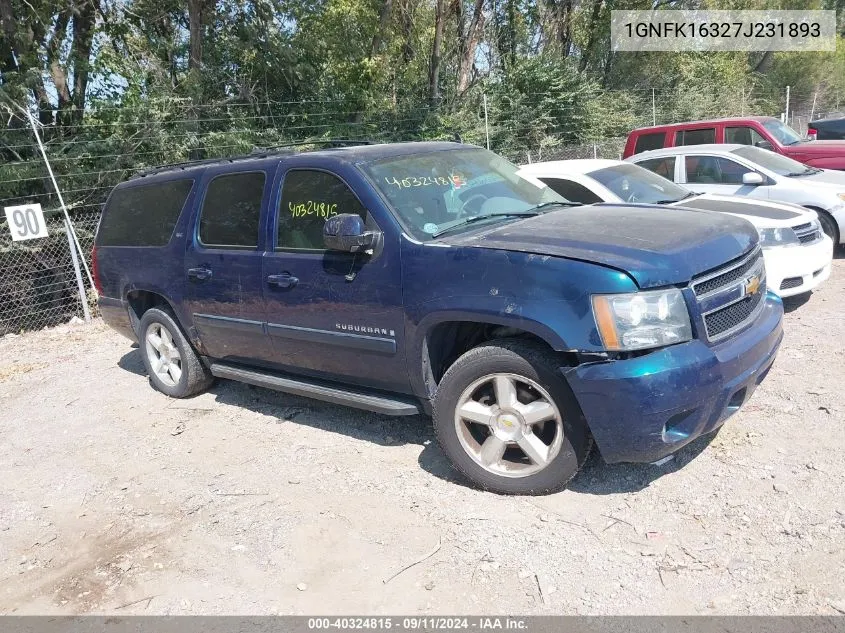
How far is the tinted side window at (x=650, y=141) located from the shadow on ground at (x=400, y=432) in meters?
7.77

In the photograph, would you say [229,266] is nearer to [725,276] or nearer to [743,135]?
[725,276]

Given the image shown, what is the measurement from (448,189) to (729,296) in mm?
1752

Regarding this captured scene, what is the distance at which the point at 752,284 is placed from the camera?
3734 mm

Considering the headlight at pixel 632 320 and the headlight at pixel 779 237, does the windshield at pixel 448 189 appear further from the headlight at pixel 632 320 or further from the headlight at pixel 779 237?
the headlight at pixel 779 237

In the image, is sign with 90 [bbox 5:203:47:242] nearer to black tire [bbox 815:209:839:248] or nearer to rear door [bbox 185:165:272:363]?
rear door [bbox 185:165:272:363]

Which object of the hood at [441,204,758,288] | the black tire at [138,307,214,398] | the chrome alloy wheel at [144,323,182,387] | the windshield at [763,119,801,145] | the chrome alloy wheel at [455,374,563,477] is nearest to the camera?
the hood at [441,204,758,288]

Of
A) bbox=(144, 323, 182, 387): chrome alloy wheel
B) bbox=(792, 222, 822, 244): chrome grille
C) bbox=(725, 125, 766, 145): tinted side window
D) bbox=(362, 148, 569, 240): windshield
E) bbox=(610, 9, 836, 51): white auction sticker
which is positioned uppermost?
bbox=(610, 9, 836, 51): white auction sticker

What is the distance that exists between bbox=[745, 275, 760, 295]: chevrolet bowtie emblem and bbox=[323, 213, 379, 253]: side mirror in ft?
6.62

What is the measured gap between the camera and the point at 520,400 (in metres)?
3.57

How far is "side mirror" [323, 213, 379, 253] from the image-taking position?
3834 mm

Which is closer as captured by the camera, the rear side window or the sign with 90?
the rear side window

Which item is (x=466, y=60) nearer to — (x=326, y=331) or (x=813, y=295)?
(x=813, y=295)

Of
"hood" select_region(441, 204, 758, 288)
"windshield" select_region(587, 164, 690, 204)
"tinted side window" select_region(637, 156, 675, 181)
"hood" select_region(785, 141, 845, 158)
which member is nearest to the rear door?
"hood" select_region(441, 204, 758, 288)

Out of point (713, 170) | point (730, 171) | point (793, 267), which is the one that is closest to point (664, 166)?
point (713, 170)
